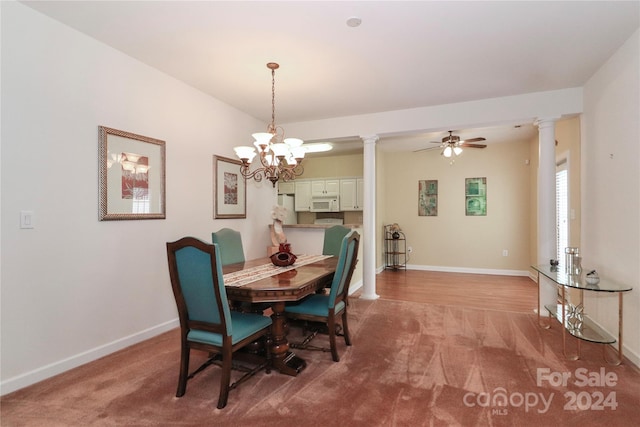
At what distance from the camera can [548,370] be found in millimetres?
2398

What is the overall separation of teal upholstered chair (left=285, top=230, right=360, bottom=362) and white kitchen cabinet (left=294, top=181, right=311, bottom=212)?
4.30 meters

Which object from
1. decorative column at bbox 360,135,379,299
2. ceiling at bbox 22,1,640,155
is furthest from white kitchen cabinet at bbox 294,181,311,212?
ceiling at bbox 22,1,640,155

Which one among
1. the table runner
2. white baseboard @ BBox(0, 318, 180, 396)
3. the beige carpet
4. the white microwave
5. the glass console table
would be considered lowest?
the beige carpet

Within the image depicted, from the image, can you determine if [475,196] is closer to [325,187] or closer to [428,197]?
[428,197]

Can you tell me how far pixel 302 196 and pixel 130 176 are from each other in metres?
4.34

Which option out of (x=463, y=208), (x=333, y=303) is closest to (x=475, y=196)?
(x=463, y=208)

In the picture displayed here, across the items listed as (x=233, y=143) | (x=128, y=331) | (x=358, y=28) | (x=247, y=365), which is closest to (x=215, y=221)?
(x=233, y=143)

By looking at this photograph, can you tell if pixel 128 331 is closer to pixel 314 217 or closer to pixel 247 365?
pixel 247 365

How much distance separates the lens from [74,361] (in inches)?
96.0

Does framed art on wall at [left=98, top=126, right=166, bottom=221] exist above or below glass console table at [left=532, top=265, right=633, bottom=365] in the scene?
above

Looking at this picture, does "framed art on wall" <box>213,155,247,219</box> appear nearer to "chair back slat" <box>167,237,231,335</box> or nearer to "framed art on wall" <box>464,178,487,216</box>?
"chair back slat" <box>167,237,231,335</box>

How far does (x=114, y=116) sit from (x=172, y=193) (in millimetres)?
876

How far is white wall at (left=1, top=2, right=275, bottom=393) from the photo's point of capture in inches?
83.6

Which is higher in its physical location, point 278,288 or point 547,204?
point 547,204
